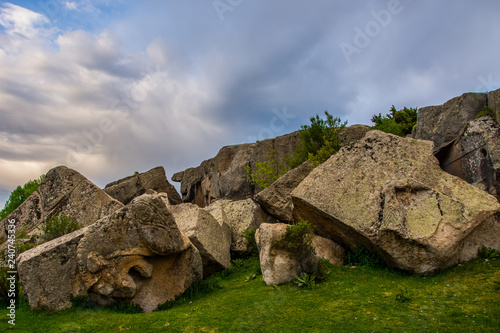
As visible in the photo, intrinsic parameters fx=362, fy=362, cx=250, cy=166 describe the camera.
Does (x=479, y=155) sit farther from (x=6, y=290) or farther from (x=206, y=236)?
(x=6, y=290)

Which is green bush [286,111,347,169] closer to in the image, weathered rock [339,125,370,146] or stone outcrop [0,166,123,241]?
weathered rock [339,125,370,146]

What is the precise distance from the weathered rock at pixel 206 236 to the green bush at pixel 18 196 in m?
14.3

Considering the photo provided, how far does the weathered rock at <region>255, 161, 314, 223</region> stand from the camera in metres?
14.0

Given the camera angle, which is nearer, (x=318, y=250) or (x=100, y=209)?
(x=318, y=250)

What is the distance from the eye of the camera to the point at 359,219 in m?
10.0

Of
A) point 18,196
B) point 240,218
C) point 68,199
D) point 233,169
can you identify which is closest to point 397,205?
point 240,218

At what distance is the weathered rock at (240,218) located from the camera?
13.8 metres

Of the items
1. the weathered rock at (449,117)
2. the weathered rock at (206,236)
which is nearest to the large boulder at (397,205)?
the weathered rock at (206,236)

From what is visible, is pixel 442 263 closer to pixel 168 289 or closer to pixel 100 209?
Answer: pixel 168 289

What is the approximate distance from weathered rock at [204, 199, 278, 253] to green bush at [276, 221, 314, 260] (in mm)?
4017

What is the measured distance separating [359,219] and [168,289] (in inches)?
220

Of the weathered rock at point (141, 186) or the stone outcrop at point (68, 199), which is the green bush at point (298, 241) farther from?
the weathered rock at point (141, 186)

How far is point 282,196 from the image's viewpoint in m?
14.1

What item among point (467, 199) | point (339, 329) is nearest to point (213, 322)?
point (339, 329)
